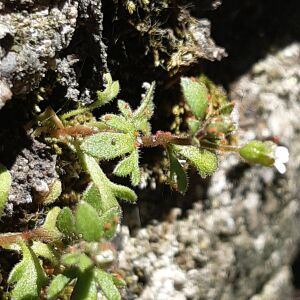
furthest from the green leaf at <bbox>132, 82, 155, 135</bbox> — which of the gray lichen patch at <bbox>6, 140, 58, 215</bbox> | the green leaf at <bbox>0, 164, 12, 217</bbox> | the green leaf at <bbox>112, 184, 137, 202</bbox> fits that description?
the green leaf at <bbox>0, 164, 12, 217</bbox>

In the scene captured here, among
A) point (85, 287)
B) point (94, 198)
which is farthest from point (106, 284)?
point (94, 198)

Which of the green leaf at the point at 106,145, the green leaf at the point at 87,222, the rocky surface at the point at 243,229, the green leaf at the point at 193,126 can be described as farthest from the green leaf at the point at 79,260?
the rocky surface at the point at 243,229

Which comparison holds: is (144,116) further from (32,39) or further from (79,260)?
(79,260)

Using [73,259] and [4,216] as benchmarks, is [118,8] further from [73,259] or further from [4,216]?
[73,259]

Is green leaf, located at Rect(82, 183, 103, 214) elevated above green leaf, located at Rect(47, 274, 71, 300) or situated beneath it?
elevated above

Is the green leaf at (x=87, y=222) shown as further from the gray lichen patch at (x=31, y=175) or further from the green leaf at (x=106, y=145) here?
the gray lichen patch at (x=31, y=175)

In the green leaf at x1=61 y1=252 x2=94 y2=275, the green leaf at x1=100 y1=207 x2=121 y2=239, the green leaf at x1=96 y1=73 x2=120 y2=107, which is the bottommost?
the green leaf at x1=61 y1=252 x2=94 y2=275

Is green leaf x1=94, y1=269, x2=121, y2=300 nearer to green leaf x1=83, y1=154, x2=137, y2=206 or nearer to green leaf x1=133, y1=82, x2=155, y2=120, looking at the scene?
green leaf x1=83, y1=154, x2=137, y2=206
